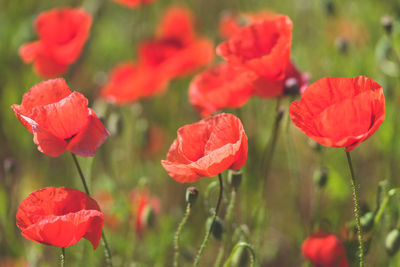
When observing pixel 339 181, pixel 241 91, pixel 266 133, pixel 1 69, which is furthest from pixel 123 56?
pixel 241 91

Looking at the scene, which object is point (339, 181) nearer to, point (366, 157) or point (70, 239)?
point (366, 157)

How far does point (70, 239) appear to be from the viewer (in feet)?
3.73

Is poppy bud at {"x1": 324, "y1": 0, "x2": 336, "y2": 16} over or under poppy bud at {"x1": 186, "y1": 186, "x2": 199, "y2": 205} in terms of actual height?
over

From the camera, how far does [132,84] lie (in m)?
2.15

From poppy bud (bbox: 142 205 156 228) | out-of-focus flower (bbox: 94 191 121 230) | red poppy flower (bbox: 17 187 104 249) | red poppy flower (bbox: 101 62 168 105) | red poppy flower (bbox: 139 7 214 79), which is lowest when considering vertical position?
out-of-focus flower (bbox: 94 191 121 230)

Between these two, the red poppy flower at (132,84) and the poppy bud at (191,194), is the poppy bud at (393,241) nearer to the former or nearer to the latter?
the poppy bud at (191,194)

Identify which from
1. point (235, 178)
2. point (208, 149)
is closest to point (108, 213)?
point (235, 178)

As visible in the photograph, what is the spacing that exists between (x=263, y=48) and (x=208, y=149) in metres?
0.45

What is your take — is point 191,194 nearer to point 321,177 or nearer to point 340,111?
point 340,111

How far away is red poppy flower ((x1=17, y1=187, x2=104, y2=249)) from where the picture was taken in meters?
1.10

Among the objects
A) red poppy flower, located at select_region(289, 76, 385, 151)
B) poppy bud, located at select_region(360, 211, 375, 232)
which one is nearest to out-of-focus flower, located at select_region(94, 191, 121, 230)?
poppy bud, located at select_region(360, 211, 375, 232)

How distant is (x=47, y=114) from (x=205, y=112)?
22.9 inches

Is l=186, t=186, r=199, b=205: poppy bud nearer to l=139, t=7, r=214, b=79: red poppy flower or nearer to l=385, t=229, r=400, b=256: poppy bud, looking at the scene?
l=385, t=229, r=400, b=256: poppy bud

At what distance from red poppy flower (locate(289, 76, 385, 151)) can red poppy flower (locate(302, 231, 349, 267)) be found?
335mm
